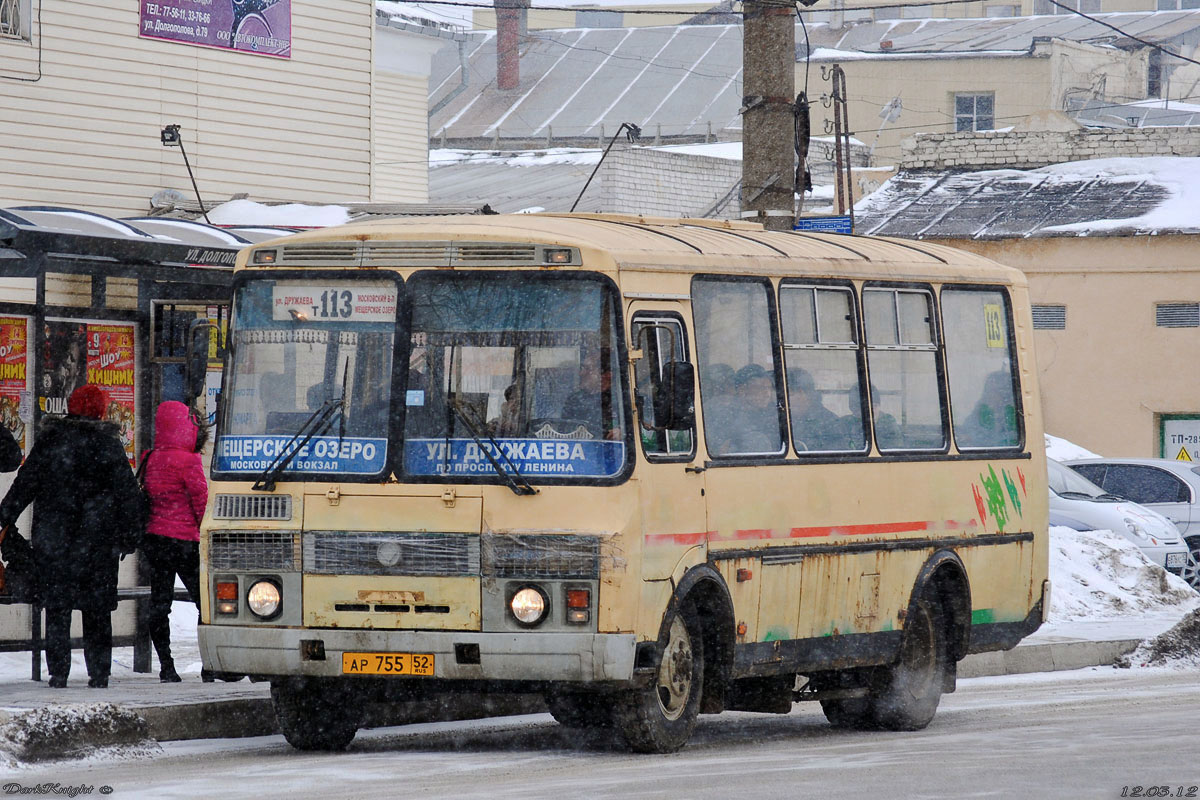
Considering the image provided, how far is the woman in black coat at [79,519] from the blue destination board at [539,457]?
2800 mm

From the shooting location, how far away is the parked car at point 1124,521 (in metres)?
21.5

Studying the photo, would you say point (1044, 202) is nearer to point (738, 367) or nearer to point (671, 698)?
point (738, 367)

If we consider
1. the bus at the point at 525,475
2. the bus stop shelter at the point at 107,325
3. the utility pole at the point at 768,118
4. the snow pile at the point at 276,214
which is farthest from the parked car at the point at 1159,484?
the bus at the point at 525,475

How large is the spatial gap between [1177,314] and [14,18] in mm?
22878

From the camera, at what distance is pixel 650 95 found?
Answer: 67.0m

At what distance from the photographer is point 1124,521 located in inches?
845

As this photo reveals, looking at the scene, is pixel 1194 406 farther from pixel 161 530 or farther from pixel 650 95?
pixel 650 95

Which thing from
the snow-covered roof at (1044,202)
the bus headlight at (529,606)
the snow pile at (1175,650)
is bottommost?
the snow pile at (1175,650)

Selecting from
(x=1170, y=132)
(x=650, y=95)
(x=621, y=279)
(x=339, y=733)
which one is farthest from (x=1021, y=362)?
(x=650, y=95)

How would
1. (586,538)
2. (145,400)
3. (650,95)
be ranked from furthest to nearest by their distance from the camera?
(650,95) → (145,400) → (586,538)

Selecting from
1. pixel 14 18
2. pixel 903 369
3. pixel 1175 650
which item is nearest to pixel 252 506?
pixel 903 369

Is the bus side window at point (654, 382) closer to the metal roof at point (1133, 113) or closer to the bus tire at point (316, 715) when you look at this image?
the bus tire at point (316, 715)

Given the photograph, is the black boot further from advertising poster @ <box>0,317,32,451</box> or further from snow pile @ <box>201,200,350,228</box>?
snow pile @ <box>201,200,350,228</box>

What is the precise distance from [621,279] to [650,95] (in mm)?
58500
